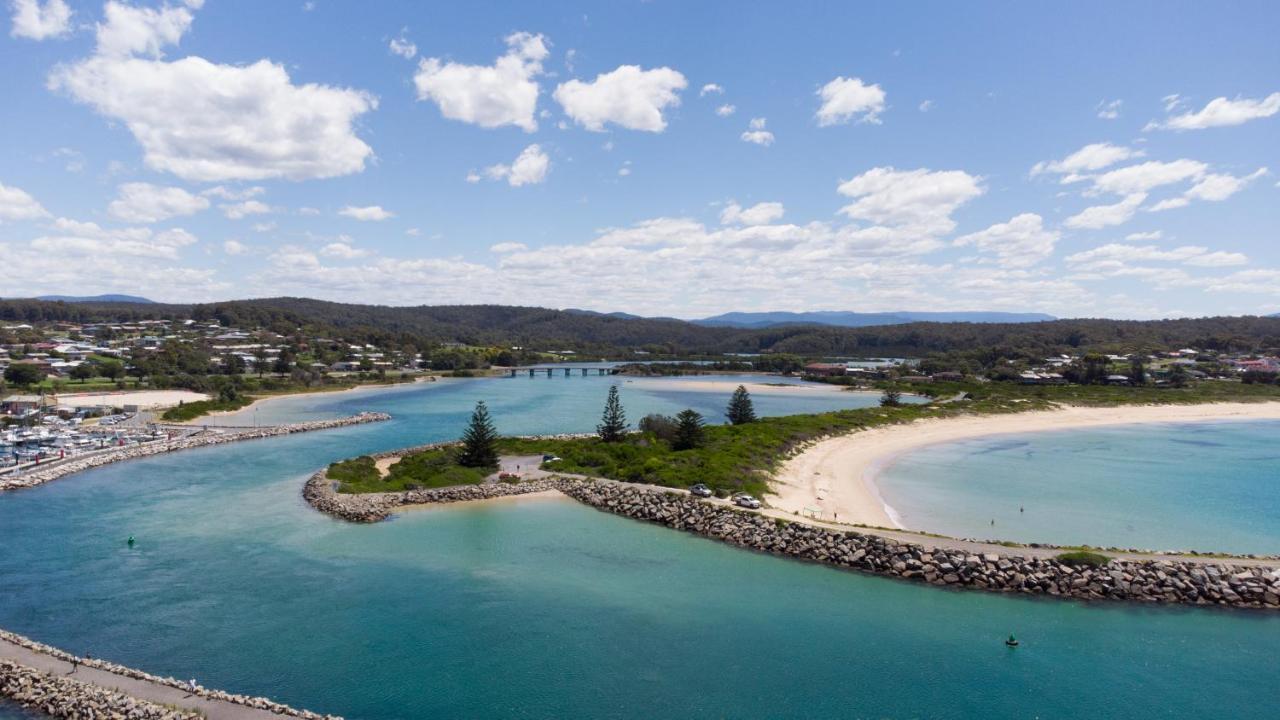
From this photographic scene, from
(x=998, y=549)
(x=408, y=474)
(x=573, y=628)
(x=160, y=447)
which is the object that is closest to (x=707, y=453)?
(x=408, y=474)

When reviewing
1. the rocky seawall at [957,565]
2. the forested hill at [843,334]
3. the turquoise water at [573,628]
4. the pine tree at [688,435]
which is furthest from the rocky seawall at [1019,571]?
the forested hill at [843,334]

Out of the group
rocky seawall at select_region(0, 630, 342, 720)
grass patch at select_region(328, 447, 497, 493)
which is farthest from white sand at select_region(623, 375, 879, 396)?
rocky seawall at select_region(0, 630, 342, 720)

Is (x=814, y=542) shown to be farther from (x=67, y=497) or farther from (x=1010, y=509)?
(x=67, y=497)

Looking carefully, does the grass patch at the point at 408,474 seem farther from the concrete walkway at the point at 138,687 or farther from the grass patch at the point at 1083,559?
the grass patch at the point at 1083,559

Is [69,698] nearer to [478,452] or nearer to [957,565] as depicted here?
[478,452]

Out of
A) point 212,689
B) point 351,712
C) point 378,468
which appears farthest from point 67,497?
point 351,712

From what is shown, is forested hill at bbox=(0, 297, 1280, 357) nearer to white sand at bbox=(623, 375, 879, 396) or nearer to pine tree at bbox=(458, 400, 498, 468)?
white sand at bbox=(623, 375, 879, 396)
